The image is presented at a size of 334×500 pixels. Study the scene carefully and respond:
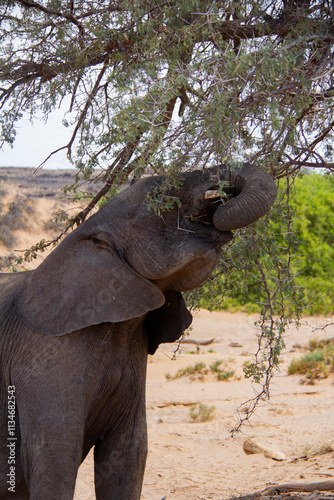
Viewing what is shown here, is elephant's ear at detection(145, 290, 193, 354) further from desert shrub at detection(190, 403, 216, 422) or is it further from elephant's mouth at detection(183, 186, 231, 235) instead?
desert shrub at detection(190, 403, 216, 422)

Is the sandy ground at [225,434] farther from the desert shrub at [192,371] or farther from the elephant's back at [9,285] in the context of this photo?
the elephant's back at [9,285]

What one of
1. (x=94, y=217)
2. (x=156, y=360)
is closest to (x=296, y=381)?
(x=156, y=360)

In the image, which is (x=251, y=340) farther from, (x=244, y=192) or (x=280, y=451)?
(x=244, y=192)

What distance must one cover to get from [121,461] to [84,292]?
125 cm

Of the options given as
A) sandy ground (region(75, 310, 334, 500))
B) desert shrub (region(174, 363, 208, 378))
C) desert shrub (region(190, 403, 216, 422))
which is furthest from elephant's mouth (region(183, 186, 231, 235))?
desert shrub (region(174, 363, 208, 378))

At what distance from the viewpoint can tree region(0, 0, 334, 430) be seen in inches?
133

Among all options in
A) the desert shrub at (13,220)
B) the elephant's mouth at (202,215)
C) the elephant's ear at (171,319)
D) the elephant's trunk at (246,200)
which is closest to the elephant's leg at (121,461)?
the elephant's ear at (171,319)

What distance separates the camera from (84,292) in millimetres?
3902

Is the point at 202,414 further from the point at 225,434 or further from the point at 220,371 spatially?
the point at 220,371

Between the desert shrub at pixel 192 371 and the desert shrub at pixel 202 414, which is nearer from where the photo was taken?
the desert shrub at pixel 202 414

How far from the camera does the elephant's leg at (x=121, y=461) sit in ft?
14.1

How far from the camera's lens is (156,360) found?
1252cm

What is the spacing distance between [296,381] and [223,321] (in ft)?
21.8

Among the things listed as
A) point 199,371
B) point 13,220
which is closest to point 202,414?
point 199,371
